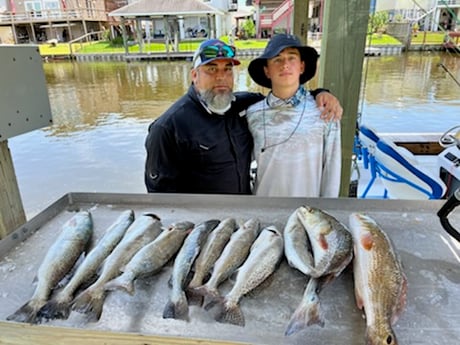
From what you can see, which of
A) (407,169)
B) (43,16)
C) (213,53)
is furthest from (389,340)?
(43,16)

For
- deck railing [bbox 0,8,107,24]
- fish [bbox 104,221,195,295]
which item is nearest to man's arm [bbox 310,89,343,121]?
fish [bbox 104,221,195,295]

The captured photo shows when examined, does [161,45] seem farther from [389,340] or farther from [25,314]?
[389,340]

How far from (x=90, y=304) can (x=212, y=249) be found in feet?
1.35

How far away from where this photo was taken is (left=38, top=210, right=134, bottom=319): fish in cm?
96

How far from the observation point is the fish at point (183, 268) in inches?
37.5

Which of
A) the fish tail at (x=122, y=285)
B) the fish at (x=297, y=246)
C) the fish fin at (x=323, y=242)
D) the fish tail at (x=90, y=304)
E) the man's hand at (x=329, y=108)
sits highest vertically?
the man's hand at (x=329, y=108)

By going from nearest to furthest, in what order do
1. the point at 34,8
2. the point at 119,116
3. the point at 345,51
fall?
the point at 345,51 → the point at 119,116 → the point at 34,8

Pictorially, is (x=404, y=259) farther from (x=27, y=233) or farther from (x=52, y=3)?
(x=52, y=3)

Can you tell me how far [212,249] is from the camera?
121 centimetres

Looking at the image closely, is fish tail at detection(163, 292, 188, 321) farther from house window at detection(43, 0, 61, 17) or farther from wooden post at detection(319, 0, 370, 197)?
house window at detection(43, 0, 61, 17)

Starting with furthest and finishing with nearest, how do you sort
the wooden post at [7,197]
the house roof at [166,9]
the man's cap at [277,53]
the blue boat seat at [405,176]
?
the house roof at [166,9], the blue boat seat at [405,176], the man's cap at [277,53], the wooden post at [7,197]

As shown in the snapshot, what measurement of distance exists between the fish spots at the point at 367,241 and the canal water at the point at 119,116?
2.08 metres

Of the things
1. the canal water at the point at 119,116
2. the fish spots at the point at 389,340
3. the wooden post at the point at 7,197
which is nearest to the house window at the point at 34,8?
the canal water at the point at 119,116

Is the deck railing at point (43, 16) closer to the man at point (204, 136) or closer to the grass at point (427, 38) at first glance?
the grass at point (427, 38)
